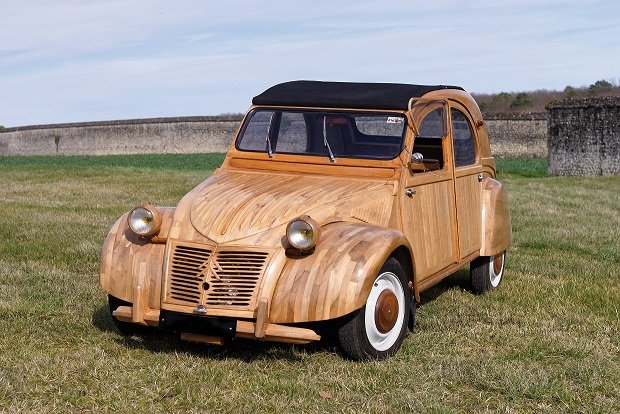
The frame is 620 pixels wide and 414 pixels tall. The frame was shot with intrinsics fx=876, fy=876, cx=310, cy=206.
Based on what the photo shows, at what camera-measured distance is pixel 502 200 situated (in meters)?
7.83

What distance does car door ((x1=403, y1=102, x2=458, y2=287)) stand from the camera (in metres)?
6.04

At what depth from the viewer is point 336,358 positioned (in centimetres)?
538

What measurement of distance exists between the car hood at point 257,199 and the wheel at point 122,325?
0.85m

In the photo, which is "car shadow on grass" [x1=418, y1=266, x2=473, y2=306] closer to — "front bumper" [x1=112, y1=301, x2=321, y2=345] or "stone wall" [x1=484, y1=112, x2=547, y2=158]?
"front bumper" [x1=112, y1=301, x2=321, y2=345]

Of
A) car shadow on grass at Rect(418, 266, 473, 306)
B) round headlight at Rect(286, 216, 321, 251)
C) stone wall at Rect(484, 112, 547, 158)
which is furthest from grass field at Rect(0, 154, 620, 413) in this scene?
stone wall at Rect(484, 112, 547, 158)

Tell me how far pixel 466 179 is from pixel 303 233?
2491 millimetres

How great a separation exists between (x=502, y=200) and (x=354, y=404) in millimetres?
3693

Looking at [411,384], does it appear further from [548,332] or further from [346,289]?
[548,332]

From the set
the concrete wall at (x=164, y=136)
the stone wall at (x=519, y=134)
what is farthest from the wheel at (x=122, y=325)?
the concrete wall at (x=164, y=136)

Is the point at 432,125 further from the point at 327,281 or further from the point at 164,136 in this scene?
the point at 164,136

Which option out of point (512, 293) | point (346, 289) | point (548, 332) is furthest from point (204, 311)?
point (512, 293)

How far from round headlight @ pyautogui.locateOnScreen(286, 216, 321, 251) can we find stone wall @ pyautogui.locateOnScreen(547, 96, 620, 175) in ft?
84.0

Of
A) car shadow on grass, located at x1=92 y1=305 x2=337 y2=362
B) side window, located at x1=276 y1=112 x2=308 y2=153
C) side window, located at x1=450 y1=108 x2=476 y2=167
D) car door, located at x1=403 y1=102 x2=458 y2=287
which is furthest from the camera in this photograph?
side window, located at x1=450 y1=108 x2=476 y2=167

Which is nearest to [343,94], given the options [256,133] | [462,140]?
[256,133]
